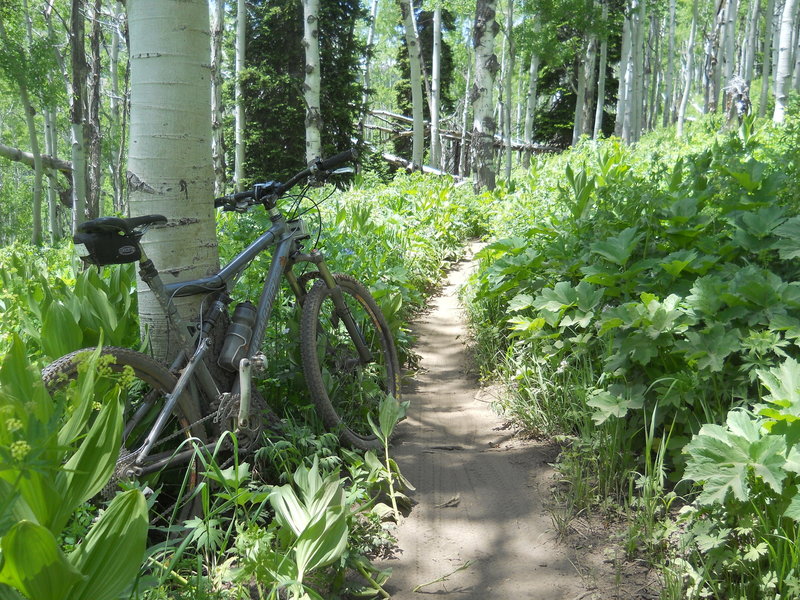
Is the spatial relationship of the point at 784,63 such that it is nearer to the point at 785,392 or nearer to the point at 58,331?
the point at 785,392

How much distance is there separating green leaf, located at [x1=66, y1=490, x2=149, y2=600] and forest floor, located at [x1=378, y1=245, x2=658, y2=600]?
113 cm

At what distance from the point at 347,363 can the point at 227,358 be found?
39.1 inches

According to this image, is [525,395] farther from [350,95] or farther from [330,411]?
[350,95]

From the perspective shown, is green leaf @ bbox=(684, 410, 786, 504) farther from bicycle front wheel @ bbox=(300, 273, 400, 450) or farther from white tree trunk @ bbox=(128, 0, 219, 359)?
white tree trunk @ bbox=(128, 0, 219, 359)

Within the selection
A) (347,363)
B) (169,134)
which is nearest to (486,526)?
(347,363)

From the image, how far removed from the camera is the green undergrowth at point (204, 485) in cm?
137

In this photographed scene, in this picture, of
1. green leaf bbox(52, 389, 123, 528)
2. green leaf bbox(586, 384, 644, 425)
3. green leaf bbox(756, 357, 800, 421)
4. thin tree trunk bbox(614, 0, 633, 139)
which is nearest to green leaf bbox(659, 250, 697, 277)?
green leaf bbox(586, 384, 644, 425)

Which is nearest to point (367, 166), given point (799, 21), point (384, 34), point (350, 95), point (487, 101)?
point (350, 95)

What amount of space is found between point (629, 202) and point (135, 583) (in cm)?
334

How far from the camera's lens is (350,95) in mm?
17500

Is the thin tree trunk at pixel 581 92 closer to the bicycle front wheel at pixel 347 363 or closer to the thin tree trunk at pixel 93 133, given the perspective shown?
the thin tree trunk at pixel 93 133

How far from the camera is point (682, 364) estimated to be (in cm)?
285

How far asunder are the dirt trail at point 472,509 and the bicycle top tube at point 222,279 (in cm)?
132

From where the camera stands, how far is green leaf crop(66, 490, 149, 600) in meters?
1.47
